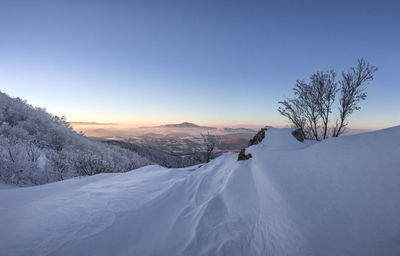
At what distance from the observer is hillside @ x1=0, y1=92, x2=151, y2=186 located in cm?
867

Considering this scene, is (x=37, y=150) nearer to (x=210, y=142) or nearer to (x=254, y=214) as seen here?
(x=254, y=214)

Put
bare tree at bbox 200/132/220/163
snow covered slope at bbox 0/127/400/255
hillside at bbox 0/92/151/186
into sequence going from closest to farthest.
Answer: snow covered slope at bbox 0/127/400/255 < hillside at bbox 0/92/151/186 < bare tree at bbox 200/132/220/163

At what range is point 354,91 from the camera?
12141mm

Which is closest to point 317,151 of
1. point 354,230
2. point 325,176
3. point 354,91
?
point 325,176

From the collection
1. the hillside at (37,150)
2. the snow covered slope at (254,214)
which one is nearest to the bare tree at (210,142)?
the hillside at (37,150)

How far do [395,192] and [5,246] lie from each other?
5.52m

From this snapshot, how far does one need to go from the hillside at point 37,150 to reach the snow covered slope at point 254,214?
6.80 metres

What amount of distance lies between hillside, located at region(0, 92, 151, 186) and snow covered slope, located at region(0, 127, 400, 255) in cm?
680

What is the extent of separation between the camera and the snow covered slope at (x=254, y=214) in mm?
2094

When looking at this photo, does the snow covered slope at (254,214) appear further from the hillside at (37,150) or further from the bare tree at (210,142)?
the bare tree at (210,142)

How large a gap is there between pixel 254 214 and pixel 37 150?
641 inches

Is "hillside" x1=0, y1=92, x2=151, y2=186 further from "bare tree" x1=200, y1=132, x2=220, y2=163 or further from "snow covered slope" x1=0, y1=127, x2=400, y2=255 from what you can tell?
"bare tree" x1=200, y1=132, x2=220, y2=163

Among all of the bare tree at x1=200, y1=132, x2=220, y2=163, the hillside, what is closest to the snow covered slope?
the hillside

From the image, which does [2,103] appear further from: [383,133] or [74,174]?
[383,133]
